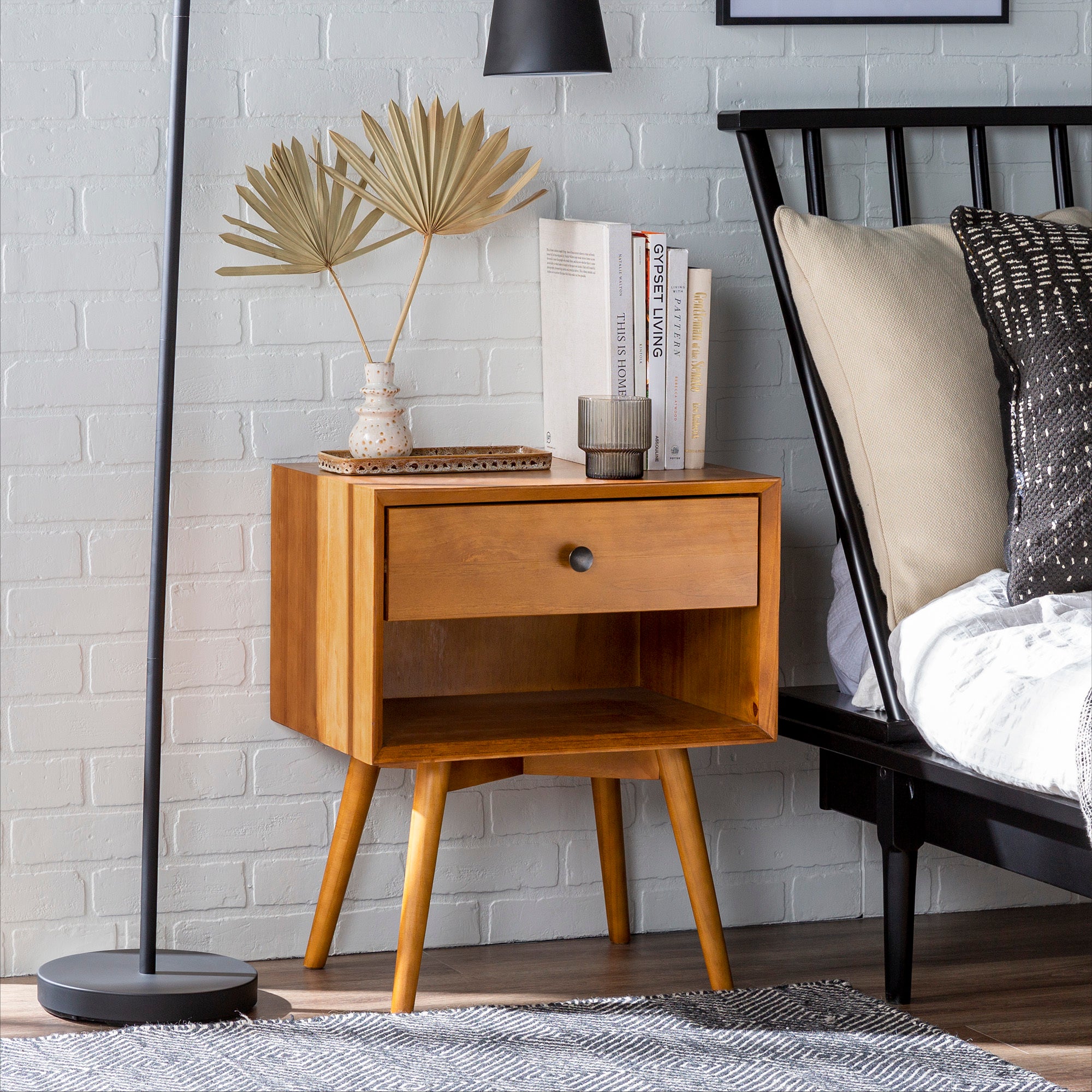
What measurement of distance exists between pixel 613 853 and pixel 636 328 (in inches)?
28.1

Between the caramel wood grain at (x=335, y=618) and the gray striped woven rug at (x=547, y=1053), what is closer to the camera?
the gray striped woven rug at (x=547, y=1053)

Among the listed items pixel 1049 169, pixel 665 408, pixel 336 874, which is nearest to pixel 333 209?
pixel 665 408

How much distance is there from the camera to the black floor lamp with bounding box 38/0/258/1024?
1.84m

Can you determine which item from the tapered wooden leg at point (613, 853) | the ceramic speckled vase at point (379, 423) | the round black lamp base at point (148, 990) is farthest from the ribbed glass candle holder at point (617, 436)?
the round black lamp base at point (148, 990)

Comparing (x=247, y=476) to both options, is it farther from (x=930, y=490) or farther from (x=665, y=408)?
(x=930, y=490)

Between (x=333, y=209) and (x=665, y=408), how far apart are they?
492 mm

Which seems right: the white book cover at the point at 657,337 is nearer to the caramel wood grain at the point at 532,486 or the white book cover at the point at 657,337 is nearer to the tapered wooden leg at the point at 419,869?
the caramel wood grain at the point at 532,486

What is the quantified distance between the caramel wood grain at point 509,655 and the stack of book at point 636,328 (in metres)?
0.25

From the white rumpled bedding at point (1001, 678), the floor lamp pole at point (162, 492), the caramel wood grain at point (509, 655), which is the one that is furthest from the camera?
the caramel wood grain at point (509, 655)

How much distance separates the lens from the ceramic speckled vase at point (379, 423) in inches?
78.1

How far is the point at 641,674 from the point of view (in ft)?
7.39

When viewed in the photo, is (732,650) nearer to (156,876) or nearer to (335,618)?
(335,618)

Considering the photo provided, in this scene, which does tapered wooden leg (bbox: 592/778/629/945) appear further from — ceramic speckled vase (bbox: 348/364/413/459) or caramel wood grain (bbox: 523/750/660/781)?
ceramic speckled vase (bbox: 348/364/413/459)

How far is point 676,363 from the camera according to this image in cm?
205
